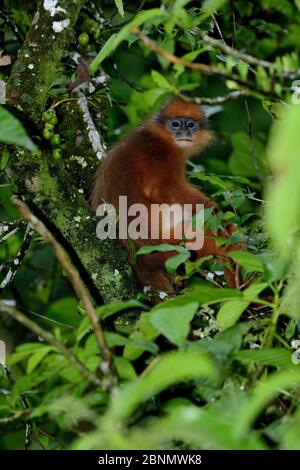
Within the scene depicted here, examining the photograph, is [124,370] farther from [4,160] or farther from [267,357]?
[4,160]

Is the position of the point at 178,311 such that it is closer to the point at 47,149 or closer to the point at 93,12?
the point at 47,149

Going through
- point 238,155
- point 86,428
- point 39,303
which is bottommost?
point 39,303

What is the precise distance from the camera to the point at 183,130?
521cm

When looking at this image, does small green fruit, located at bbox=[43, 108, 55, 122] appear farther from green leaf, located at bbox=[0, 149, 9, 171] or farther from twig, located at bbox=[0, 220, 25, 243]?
twig, located at bbox=[0, 220, 25, 243]

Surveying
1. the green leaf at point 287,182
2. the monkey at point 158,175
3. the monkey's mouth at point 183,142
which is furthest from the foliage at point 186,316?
the monkey's mouth at point 183,142

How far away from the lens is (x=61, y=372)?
225 cm

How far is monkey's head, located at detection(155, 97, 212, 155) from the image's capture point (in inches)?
202

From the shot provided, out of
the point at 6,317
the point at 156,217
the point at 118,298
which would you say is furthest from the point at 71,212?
the point at 6,317

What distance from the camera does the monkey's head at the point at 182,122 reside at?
16.8 feet

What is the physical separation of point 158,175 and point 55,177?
1.08 m

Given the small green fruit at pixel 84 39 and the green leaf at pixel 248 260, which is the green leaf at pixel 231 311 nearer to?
the green leaf at pixel 248 260

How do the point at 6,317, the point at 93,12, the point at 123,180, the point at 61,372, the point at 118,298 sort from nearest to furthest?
the point at 61,372 → the point at 118,298 → the point at 123,180 → the point at 93,12 → the point at 6,317

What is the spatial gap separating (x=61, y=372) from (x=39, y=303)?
387 centimetres

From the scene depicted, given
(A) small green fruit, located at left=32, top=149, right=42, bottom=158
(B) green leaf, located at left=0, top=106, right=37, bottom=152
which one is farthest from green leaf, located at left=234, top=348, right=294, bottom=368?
(A) small green fruit, located at left=32, top=149, right=42, bottom=158
